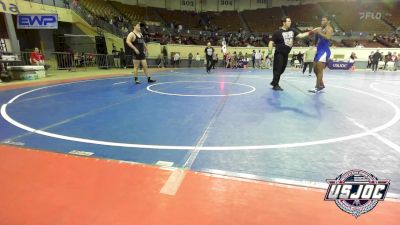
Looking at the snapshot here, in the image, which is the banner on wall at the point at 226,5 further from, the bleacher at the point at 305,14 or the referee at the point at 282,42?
the referee at the point at 282,42

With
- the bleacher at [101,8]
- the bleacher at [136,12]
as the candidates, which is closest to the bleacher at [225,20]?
the bleacher at [136,12]

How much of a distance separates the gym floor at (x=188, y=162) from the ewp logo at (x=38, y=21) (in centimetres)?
860

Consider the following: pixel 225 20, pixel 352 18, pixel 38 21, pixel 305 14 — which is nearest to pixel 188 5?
pixel 225 20

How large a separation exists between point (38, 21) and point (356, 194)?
47.7 feet

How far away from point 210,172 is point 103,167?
3.48 ft

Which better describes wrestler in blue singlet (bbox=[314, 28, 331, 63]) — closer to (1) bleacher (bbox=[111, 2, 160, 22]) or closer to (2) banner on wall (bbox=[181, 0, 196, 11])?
(1) bleacher (bbox=[111, 2, 160, 22])

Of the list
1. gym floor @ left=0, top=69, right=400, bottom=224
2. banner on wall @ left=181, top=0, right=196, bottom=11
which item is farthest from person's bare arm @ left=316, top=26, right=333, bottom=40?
banner on wall @ left=181, top=0, right=196, bottom=11

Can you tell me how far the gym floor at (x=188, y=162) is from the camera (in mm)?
1954

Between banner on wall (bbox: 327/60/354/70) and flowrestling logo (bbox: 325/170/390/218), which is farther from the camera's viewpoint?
banner on wall (bbox: 327/60/354/70)

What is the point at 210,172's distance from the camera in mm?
2566

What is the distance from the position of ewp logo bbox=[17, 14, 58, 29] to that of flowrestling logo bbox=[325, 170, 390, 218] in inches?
538

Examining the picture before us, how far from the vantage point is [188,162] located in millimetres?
2791

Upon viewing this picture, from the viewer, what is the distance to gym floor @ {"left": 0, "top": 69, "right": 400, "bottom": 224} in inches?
76.9

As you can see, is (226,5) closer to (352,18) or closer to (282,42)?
(352,18)
